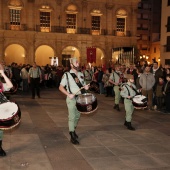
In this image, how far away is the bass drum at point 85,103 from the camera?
21.9ft

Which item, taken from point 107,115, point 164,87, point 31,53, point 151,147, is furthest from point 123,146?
point 31,53

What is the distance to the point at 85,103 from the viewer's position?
264 inches

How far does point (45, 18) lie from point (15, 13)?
11.2 ft

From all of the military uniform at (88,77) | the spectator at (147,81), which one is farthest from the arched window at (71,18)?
the spectator at (147,81)

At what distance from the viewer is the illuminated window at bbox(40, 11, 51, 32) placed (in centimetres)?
3331

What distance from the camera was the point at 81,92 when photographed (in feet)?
22.4

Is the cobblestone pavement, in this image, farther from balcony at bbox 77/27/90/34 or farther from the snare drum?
balcony at bbox 77/27/90/34

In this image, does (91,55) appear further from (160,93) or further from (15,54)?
(15,54)

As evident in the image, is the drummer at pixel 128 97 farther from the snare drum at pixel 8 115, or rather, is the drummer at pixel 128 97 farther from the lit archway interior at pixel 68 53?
the lit archway interior at pixel 68 53

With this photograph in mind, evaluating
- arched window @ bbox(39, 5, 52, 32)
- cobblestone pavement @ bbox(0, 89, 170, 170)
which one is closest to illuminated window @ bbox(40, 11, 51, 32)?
arched window @ bbox(39, 5, 52, 32)

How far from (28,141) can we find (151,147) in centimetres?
296

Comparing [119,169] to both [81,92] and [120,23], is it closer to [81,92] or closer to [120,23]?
[81,92]

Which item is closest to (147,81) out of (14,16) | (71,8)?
(14,16)

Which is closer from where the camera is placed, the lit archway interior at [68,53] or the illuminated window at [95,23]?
the lit archway interior at [68,53]
